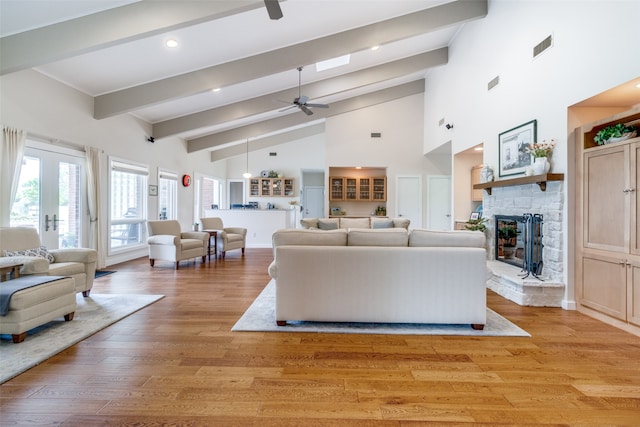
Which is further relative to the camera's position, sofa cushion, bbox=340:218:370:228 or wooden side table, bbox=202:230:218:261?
wooden side table, bbox=202:230:218:261

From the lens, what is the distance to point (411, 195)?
28.4ft

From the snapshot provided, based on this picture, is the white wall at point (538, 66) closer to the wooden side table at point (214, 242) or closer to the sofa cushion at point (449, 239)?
the sofa cushion at point (449, 239)

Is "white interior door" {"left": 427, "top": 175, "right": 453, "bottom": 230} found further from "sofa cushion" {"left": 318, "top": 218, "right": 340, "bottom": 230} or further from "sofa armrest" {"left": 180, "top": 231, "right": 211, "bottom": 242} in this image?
"sofa armrest" {"left": 180, "top": 231, "right": 211, "bottom": 242}

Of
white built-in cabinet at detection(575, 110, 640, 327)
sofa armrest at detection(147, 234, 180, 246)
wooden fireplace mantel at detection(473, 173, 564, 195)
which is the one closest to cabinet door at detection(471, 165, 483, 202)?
wooden fireplace mantel at detection(473, 173, 564, 195)

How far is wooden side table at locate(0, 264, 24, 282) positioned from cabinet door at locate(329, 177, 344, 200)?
6.87m

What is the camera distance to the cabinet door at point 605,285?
110 inches

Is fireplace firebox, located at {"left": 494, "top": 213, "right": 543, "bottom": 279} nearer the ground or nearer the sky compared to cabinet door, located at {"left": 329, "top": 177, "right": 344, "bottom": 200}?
nearer the ground

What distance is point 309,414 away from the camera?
1676 mm

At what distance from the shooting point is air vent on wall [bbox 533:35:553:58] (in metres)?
3.60

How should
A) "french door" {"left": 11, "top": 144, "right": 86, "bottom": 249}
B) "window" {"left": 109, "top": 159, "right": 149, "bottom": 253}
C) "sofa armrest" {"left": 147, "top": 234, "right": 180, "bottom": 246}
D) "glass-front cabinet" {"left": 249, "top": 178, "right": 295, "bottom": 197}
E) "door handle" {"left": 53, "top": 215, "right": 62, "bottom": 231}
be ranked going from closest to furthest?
"french door" {"left": 11, "top": 144, "right": 86, "bottom": 249}
"door handle" {"left": 53, "top": 215, "right": 62, "bottom": 231}
"sofa armrest" {"left": 147, "top": 234, "right": 180, "bottom": 246}
"window" {"left": 109, "top": 159, "right": 149, "bottom": 253}
"glass-front cabinet" {"left": 249, "top": 178, "right": 295, "bottom": 197}

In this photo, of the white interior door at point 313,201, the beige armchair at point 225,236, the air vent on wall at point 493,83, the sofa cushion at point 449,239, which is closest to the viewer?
the sofa cushion at point 449,239

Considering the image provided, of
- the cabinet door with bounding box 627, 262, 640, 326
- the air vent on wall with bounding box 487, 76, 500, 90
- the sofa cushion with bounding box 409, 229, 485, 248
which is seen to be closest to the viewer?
the cabinet door with bounding box 627, 262, 640, 326

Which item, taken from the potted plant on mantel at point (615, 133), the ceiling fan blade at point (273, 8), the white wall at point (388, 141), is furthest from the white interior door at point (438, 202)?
the ceiling fan blade at point (273, 8)

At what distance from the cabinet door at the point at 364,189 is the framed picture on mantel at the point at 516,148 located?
438 cm
